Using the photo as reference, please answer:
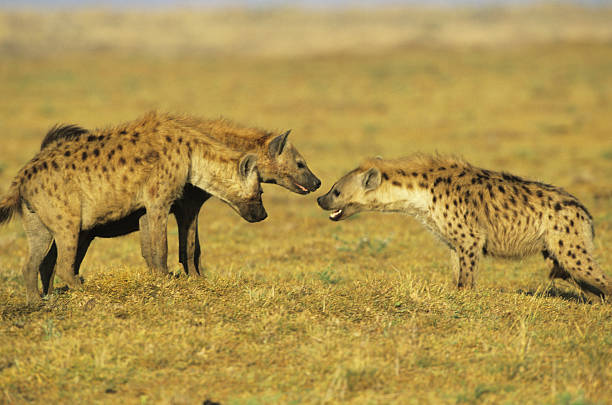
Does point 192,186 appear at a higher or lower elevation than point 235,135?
lower

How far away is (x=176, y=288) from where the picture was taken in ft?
18.4

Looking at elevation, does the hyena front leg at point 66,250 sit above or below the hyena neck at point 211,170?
below

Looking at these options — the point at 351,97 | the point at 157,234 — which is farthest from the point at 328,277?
the point at 351,97

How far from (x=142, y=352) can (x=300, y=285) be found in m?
1.85

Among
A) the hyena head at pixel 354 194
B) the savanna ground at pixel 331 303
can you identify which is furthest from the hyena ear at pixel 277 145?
the savanna ground at pixel 331 303

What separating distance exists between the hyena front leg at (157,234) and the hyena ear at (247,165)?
68 centimetres

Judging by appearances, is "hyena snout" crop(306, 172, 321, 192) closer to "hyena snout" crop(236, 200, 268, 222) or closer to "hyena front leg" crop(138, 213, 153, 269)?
"hyena snout" crop(236, 200, 268, 222)

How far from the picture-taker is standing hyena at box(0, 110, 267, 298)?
5.52 metres

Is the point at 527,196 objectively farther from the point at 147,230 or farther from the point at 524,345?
the point at 147,230

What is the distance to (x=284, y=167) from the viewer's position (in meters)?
6.94

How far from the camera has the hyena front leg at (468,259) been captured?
610 centimetres

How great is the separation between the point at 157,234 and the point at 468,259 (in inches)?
96.7

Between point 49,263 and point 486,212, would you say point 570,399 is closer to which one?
point 486,212

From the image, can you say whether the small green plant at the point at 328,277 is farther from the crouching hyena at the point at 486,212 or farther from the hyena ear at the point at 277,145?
the hyena ear at the point at 277,145
